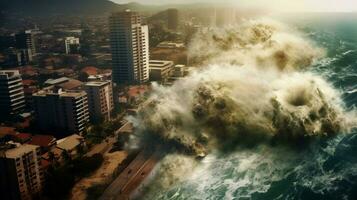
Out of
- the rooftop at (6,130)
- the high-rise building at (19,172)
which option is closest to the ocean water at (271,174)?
the high-rise building at (19,172)

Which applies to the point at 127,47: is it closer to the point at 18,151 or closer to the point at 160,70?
the point at 160,70

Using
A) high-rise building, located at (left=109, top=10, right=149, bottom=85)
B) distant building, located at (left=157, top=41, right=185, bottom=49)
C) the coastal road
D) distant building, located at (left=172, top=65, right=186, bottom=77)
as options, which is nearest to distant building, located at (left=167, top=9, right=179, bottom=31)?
distant building, located at (left=157, top=41, right=185, bottom=49)

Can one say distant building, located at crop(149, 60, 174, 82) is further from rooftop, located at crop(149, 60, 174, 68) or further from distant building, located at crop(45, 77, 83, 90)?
distant building, located at crop(45, 77, 83, 90)

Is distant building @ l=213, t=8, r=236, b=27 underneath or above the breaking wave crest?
above

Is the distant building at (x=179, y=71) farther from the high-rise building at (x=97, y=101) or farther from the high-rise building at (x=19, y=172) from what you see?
the high-rise building at (x=19, y=172)

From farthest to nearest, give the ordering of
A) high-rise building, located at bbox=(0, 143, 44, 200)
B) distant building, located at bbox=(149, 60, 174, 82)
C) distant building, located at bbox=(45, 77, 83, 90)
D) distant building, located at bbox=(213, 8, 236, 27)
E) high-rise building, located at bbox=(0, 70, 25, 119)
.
→ distant building, located at bbox=(213, 8, 236, 27) < distant building, located at bbox=(149, 60, 174, 82) < distant building, located at bbox=(45, 77, 83, 90) < high-rise building, located at bbox=(0, 70, 25, 119) < high-rise building, located at bbox=(0, 143, 44, 200)

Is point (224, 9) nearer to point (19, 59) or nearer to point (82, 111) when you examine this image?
point (19, 59)
